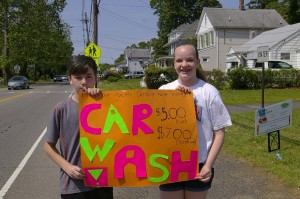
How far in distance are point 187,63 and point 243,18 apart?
166 ft

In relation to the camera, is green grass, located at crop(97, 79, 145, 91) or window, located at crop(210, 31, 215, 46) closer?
green grass, located at crop(97, 79, 145, 91)

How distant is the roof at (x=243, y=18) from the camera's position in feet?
164

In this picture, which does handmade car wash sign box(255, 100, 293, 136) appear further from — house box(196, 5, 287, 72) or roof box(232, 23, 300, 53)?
house box(196, 5, 287, 72)

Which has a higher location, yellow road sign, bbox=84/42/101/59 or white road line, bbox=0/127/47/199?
yellow road sign, bbox=84/42/101/59

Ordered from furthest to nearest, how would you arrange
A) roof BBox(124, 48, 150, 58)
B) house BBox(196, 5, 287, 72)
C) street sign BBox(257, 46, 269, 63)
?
1. roof BBox(124, 48, 150, 58)
2. house BBox(196, 5, 287, 72)
3. street sign BBox(257, 46, 269, 63)

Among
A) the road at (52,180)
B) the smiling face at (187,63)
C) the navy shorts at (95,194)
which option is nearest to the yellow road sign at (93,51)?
the road at (52,180)

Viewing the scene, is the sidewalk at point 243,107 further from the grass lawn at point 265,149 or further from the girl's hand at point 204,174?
the girl's hand at point 204,174

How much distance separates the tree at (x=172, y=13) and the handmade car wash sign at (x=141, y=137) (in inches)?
3020

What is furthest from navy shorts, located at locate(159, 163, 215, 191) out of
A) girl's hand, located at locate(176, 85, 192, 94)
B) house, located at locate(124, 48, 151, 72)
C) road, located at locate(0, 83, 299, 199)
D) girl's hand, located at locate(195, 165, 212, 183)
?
house, located at locate(124, 48, 151, 72)

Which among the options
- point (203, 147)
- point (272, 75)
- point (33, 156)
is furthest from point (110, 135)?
point (272, 75)

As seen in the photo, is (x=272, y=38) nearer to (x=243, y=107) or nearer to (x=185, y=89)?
(x=243, y=107)

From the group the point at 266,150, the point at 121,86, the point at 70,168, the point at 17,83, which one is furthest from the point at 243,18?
the point at 70,168

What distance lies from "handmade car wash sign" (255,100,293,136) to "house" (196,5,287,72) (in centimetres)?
4142

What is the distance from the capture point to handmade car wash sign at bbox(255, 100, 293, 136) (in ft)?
26.9
